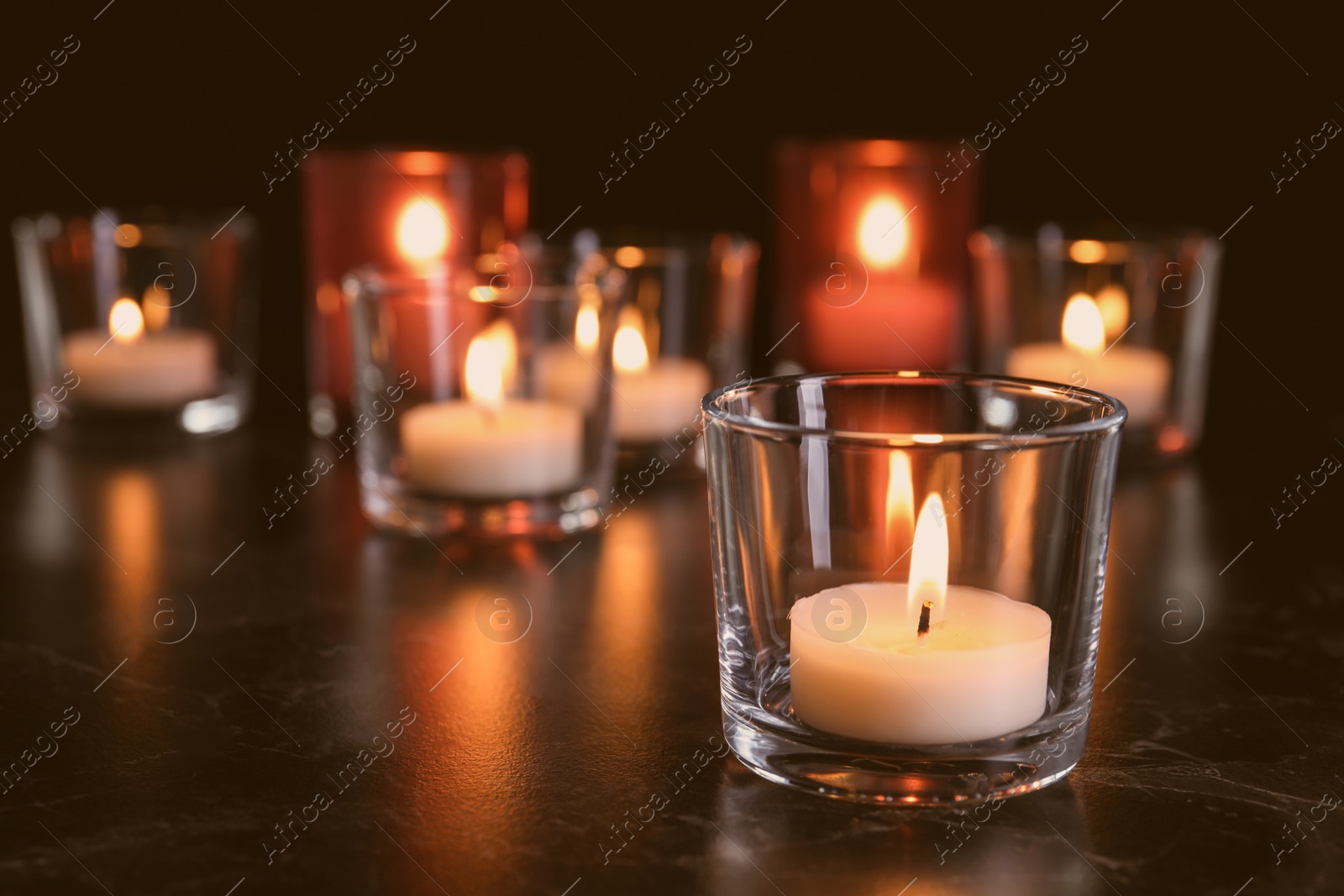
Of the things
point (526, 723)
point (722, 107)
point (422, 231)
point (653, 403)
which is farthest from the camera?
point (722, 107)

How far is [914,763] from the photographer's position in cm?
70

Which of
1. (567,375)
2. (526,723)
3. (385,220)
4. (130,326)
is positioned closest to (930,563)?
(526,723)

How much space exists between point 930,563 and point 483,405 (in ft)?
1.84

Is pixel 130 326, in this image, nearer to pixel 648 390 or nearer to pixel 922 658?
pixel 648 390

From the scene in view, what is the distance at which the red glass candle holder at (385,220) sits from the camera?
4.83 feet

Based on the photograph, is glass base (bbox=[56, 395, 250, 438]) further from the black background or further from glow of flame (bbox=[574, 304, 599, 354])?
glow of flame (bbox=[574, 304, 599, 354])

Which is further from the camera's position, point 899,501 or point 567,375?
point 567,375

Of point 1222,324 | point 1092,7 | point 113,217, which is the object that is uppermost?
point 1092,7

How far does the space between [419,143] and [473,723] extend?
1.37 m

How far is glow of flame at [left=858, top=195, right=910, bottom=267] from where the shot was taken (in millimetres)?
1629

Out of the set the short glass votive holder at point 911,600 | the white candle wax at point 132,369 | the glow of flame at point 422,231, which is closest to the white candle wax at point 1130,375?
the glow of flame at point 422,231

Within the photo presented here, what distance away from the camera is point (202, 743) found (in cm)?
79

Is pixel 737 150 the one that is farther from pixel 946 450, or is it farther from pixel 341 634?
pixel 946 450

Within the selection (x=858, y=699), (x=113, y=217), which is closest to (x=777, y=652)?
(x=858, y=699)
